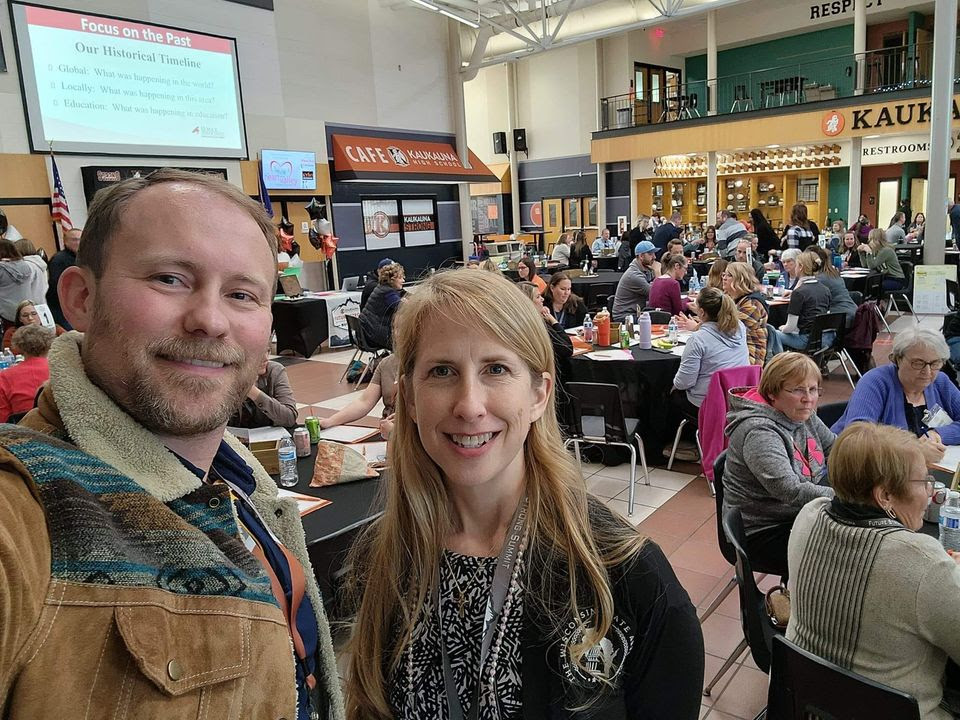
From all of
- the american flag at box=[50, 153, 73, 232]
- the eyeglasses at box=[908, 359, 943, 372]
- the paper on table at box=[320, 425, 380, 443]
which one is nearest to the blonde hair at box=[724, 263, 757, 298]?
the eyeglasses at box=[908, 359, 943, 372]

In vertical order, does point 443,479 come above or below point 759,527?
above

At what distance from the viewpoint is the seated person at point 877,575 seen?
1664 millimetres

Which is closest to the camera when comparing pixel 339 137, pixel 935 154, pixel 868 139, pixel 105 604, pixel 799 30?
pixel 105 604

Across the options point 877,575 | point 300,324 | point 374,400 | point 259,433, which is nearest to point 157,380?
point 877,575

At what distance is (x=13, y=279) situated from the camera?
657cm

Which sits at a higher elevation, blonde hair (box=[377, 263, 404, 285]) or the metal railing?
the metal railing

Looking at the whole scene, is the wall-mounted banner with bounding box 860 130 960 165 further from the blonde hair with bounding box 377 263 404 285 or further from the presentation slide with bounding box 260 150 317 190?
the blonde hair with bounding box 377 263 404 285

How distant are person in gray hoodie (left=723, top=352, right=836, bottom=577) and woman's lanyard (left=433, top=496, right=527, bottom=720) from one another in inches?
72.9

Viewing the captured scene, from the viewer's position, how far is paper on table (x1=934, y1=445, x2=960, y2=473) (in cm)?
277

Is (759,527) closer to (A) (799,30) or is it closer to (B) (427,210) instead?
(B) (427,210)

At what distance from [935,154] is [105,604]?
939 centimetres

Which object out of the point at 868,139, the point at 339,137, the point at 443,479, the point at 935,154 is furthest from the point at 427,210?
the point at 443,479

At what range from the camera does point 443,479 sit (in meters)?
1.30

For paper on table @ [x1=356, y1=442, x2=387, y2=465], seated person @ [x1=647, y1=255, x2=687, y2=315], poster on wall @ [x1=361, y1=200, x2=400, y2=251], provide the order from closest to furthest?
paper on table @ [x1=356, y1=442, x2=387, y2=465]
seated person @ [x1=647, y1=255, x2=687, y2=315]
poster on wall @ [x1=361, y1=200, x2=400, y2=251]
